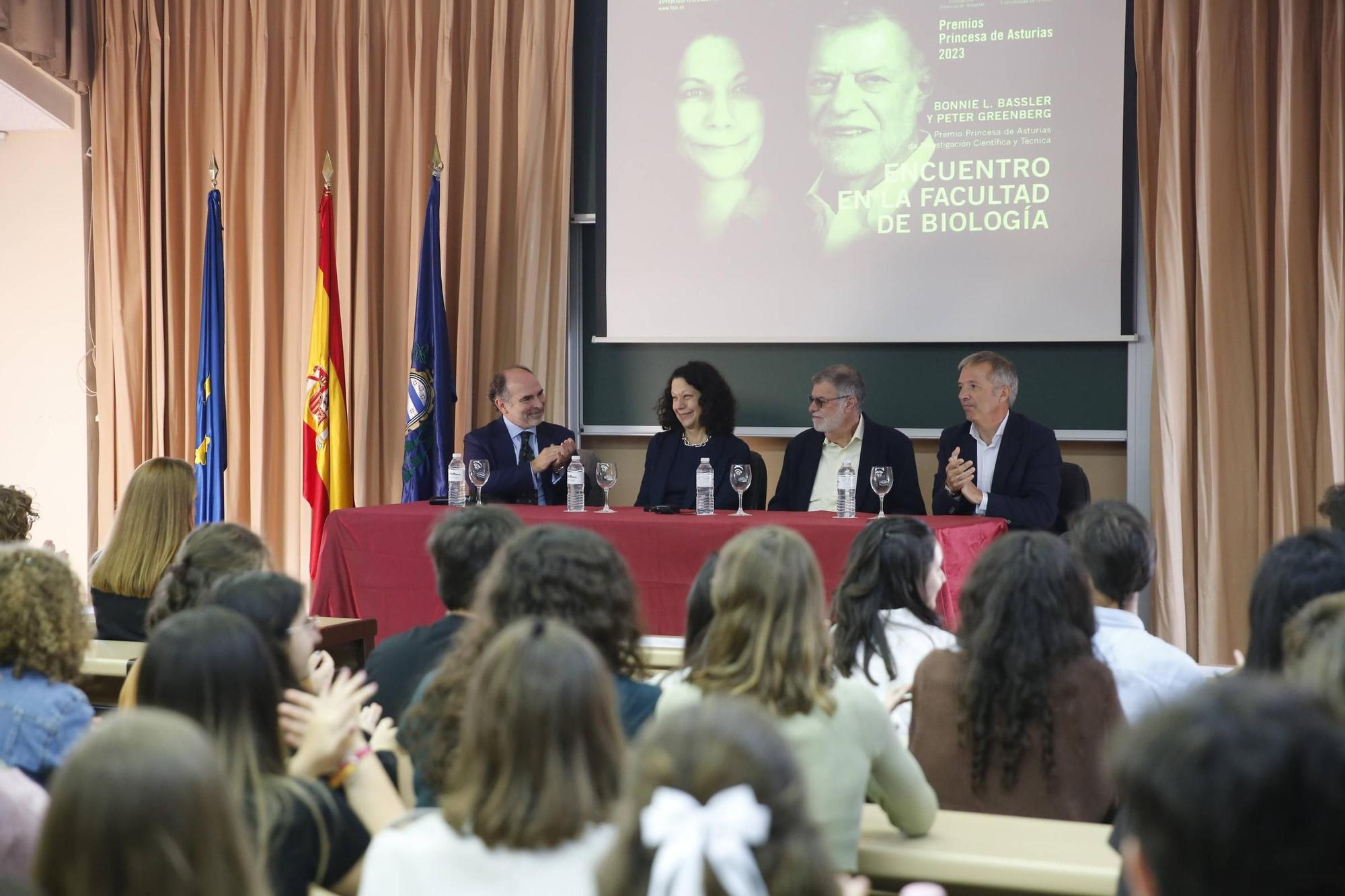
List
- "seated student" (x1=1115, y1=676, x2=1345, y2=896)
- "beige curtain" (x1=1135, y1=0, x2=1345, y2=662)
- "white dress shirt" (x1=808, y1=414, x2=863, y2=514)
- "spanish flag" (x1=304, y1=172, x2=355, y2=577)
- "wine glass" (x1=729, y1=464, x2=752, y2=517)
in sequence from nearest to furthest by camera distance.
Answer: "seated student" (x1=1115, y1=676, x2=1345, y2=896) < "wine glass" (x1=729, y1=464, x2=752, y2=517) < "beige curtain" (x1=1135, y1=0, x2=1345, y2=662) < "white dress shirt" (x1=808, y1=414, x2=863, y2=514) < "spanish flag" (x1=304, y1=172, x2=355, y2=577)

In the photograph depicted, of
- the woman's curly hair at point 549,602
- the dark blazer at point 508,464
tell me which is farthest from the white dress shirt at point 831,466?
the woman's curly hair at point 549,602

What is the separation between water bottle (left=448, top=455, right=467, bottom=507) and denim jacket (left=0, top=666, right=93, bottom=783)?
264 centimetres

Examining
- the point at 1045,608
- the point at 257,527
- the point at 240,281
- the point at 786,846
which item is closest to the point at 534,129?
the point at 240,281

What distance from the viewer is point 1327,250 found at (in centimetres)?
478

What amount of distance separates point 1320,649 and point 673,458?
3.82 meters

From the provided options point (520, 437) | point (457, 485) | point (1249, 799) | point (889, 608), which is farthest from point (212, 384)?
point (1249, 799)

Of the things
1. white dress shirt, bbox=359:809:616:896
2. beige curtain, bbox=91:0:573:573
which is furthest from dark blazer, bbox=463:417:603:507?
white dress shirt, bbox=359:809:616:896

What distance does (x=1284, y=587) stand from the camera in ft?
6.75

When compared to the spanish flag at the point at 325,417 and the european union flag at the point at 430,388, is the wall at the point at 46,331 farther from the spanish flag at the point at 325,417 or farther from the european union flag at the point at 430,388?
the european union flag at the point at 430,388

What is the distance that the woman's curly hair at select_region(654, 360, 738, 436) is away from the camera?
5051 millimetres

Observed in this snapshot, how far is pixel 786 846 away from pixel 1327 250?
15.2 ft

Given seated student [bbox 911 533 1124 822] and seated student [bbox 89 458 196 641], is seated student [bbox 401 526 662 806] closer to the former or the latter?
seated student [bbox 911 533 1124 822]

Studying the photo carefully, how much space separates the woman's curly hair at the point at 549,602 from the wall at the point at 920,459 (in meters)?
3.43

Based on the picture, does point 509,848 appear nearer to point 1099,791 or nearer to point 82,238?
point 1099,791
